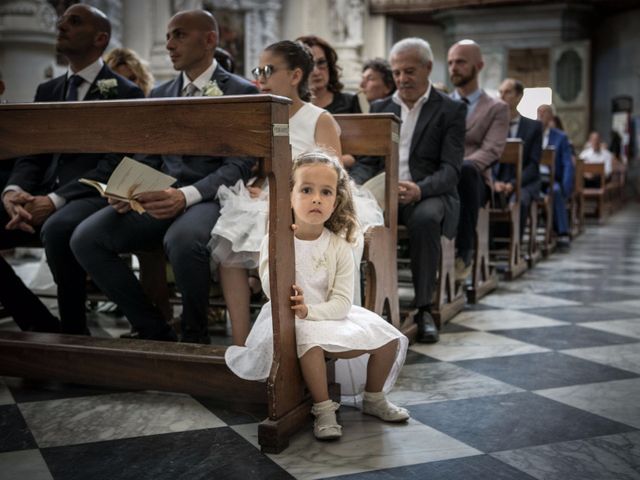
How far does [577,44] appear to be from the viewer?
16.2m

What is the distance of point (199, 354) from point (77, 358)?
1.59ft

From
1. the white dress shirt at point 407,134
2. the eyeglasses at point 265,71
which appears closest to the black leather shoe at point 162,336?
the eyeglasses at point 265,71

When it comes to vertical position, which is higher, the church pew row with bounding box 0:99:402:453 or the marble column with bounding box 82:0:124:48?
the marble column with bounding box 82:0:124:48

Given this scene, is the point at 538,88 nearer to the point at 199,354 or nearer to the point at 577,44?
the point at 577,44

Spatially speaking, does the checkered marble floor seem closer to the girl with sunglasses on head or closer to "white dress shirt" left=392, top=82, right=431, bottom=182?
the girl with sunglasses on head

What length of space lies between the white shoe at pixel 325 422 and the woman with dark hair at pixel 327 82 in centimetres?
229

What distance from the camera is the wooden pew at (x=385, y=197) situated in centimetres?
301

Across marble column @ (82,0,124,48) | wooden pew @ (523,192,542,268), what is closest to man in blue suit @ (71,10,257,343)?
wooden pew @ (523,192,542,268)

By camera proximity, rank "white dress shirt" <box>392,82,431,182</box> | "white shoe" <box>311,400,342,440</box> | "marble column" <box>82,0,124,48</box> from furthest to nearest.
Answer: "marble column" <box>82,0,124,48</box>
"white dress shirt" <box>392,82,431,182</box>
"white shoe" <box>311,400,342,440</box>

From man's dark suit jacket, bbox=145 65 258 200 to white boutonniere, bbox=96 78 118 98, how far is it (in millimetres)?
176

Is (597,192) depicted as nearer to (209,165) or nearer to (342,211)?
(209,165)

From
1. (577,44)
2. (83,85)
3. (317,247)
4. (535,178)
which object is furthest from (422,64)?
(577,44)

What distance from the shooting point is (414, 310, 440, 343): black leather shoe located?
3426 millimetres

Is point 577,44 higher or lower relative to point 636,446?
higher
